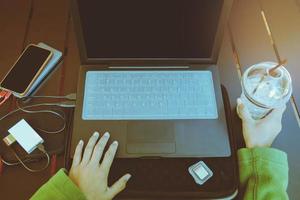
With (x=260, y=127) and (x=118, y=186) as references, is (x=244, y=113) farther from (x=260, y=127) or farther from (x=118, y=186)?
(x=118, y=186)

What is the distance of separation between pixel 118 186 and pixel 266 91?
455mm

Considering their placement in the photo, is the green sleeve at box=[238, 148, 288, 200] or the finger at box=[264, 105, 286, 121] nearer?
the green sleeve at box=[238, 148, 288, 200]

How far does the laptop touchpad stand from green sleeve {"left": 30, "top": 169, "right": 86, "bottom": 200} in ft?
0.51

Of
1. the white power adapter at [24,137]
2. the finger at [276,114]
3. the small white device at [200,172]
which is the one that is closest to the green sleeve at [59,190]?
the white power adapter at [24,137]

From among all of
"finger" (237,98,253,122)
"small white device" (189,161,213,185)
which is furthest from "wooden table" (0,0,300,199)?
"small white device" (189,161,213,185)

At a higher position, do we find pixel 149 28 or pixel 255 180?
pixel 149 28

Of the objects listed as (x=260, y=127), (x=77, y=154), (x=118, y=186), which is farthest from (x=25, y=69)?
(x=260, y=127)

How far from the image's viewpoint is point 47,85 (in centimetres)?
101

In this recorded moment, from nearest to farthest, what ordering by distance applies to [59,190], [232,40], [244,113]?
[59,190]
[244,113]
[232,40]

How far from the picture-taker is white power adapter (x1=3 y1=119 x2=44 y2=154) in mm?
883

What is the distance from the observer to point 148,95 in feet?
3.07

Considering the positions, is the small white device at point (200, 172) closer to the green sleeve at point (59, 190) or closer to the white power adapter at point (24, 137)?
the green sleeve at point (59, 190)

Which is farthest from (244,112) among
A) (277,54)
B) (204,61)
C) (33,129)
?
(33,129)

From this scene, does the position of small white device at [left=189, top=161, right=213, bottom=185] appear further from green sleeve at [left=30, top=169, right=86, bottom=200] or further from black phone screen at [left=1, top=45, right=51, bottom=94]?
black phone screen at [left=1, top=45, right=51, bottom=94]
